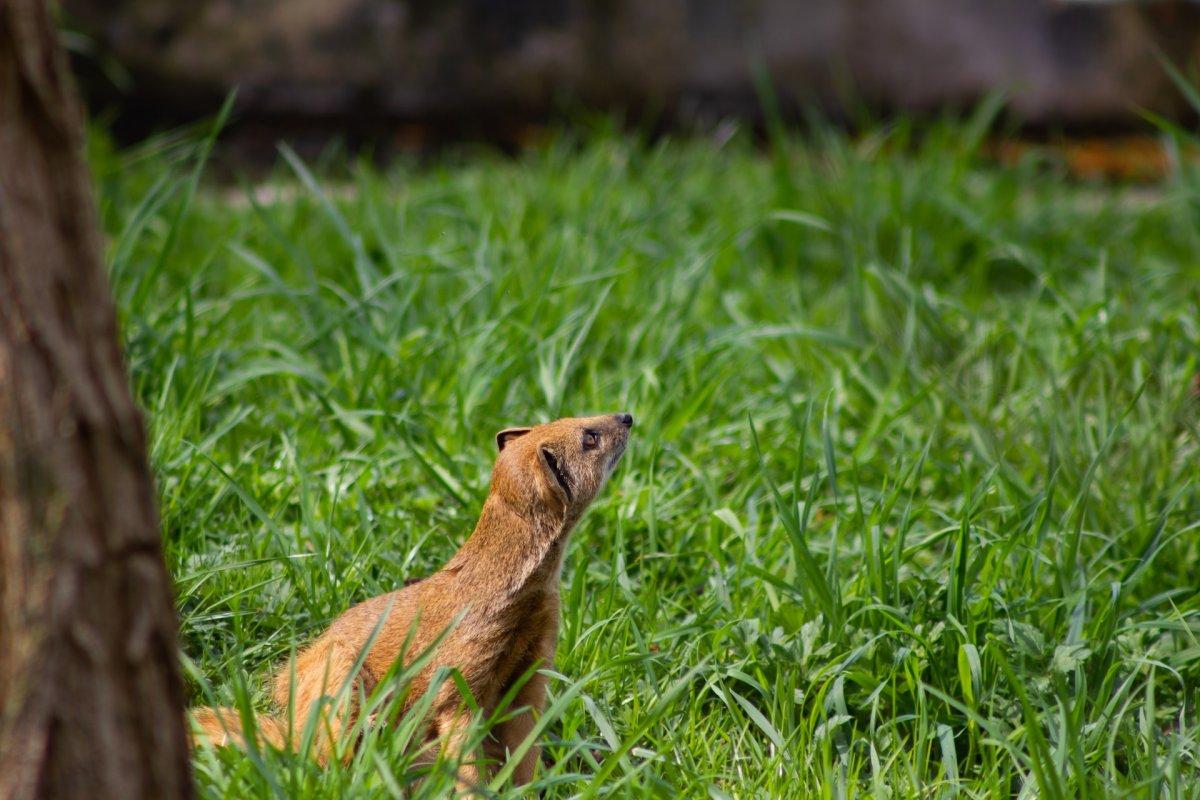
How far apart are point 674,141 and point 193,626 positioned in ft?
11.7

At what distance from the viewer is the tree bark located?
4.01ft

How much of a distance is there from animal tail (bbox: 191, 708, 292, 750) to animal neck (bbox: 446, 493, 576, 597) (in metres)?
0.38

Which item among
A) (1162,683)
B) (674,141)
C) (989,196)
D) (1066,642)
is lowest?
(1162,683)

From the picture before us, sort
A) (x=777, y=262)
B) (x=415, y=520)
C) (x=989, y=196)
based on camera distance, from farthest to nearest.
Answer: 1. (x=989, y=196)
2. (x=777, y=262)
3. (x=415, y=520)

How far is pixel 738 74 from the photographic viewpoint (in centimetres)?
536

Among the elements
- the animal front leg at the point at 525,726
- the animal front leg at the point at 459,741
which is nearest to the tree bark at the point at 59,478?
the animal front leg at the point at 459,741

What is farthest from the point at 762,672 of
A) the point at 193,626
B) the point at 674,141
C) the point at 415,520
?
the point at 674,141

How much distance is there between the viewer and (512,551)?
79.9 inches

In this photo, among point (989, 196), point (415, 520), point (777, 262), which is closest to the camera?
point (415, 520)

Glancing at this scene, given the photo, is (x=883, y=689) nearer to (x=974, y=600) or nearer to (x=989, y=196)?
(x=974, y=600)

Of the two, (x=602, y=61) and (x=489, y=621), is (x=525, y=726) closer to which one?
(x=489, y=621)

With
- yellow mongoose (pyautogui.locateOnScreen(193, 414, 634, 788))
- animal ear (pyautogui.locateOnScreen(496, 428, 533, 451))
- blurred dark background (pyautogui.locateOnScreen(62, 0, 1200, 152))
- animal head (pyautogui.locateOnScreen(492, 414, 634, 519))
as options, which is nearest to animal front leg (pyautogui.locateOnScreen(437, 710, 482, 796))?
yellow mongoose (pyautogui.locateOnScreen(193, 414, 634, 788))

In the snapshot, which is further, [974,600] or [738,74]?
[738,74]

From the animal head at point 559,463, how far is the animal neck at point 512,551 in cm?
2
